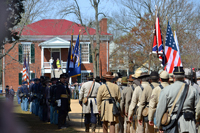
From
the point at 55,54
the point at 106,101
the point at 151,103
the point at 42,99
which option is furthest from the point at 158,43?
the point at 55,54

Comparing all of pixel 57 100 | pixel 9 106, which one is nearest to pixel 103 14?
pixel 57 100

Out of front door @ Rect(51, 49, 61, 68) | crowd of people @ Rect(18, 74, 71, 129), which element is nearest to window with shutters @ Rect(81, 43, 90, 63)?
front door @ Rect(51, 49, 61, 68)

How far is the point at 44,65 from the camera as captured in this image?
40.8 m

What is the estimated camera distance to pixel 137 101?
8.00 meters

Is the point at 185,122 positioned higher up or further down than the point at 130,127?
higher up

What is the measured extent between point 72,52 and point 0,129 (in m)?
16.6

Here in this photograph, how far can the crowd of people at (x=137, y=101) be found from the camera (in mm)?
5383

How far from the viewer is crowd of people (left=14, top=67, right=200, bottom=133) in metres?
5.38

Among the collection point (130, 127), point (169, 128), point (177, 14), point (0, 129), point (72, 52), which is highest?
point (177, 14)

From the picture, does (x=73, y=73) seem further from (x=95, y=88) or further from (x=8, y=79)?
(x=8, y=79)

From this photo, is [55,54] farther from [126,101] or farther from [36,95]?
[126,101]

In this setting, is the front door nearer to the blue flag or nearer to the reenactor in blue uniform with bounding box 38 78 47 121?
the blue flag

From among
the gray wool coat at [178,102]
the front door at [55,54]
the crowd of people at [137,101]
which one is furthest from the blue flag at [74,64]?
the front door at [55,54]

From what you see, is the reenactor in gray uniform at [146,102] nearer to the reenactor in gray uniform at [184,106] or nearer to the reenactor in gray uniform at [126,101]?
the reenactor in gray uniform at [126,101]
